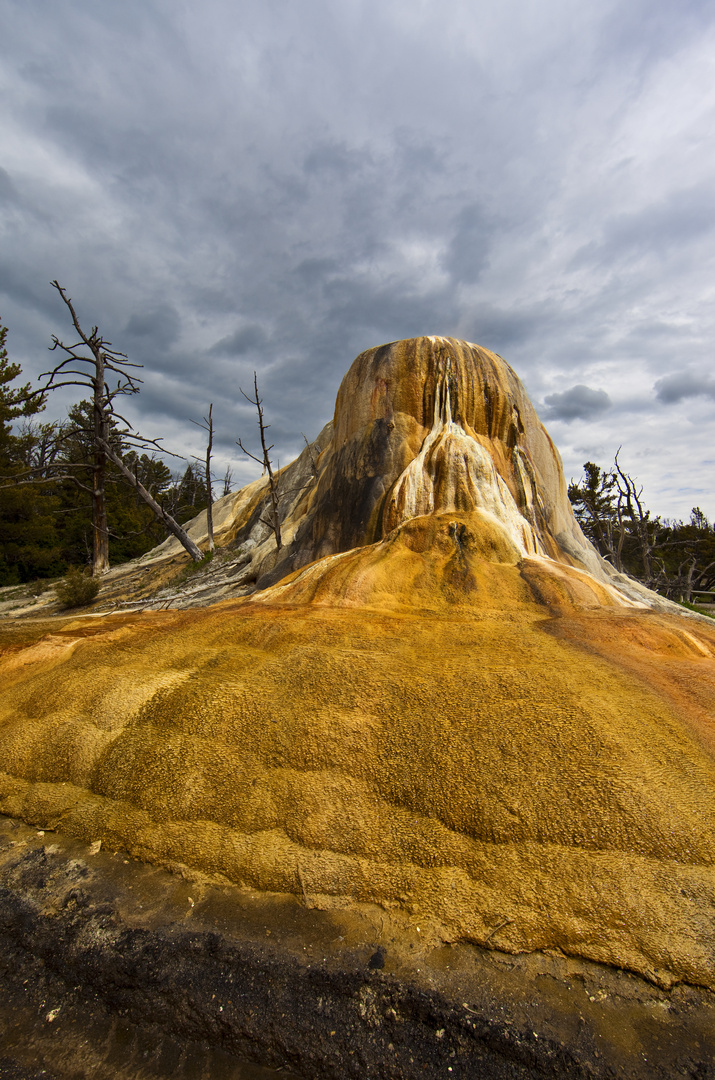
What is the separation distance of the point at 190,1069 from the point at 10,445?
2133cm

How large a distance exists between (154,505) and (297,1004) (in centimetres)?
1373

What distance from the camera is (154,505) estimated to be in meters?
14.1

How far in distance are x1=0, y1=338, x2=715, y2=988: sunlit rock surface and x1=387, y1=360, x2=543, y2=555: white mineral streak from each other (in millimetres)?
2231

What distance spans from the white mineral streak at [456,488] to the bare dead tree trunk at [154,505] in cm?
795

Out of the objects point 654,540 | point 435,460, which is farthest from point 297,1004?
point 654,540

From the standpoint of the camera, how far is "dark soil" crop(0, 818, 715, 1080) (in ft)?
6.70

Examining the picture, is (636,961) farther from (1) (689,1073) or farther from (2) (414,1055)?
(2) (414,1055)

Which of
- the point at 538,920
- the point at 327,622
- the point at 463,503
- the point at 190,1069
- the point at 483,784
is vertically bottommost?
the point at 190,1069

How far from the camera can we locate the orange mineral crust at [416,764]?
2.69 m

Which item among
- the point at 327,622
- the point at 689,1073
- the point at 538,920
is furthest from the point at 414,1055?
the point at 327,622

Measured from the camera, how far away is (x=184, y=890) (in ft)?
9.57

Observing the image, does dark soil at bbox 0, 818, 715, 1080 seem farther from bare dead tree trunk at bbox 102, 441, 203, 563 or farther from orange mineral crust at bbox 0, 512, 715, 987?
bare dead tree trunk at bbox 102, 441, 203, 563

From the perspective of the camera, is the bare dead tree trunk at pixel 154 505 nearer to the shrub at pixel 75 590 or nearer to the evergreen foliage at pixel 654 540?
the shrub at pixel 75 590

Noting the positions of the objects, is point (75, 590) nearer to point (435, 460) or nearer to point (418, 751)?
point (435, 460)
